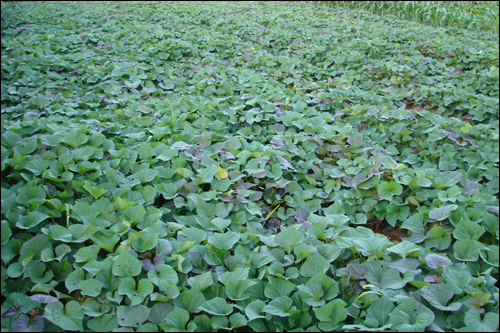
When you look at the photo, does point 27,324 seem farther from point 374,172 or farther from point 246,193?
point 374,172

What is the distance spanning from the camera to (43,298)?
1.23 meters

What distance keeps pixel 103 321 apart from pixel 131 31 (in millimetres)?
5647

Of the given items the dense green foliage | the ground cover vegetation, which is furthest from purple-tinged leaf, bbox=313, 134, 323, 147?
the dense green foliage

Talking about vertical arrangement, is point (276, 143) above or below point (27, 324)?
above

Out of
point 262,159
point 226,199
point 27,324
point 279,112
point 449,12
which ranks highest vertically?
point 449,12

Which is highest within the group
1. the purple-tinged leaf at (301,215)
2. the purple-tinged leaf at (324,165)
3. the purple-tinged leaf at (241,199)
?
the purple-tinged leaf at (324,165)

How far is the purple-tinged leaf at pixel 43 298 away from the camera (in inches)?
48.2

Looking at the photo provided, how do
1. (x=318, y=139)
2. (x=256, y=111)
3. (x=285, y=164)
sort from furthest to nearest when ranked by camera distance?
(x=256, y=111) < (x=318, y=139) < (x=285, y=164)

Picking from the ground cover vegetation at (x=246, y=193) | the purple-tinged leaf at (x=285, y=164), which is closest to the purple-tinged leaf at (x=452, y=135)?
the ground cover vegetation at (x=246, y=193)

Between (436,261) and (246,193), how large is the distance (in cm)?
105

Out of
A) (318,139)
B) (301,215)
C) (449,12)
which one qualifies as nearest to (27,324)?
(301,215)

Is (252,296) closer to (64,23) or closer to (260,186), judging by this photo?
(260,186)

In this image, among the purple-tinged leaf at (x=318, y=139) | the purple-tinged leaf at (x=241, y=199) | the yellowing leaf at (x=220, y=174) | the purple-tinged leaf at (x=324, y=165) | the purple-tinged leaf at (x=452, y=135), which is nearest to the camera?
the purple-tinged leaf at (x=241, y=199)

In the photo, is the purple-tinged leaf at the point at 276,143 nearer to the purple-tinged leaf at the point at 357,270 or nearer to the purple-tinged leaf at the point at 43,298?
the purple-tinged leaf at the point at 357,270
